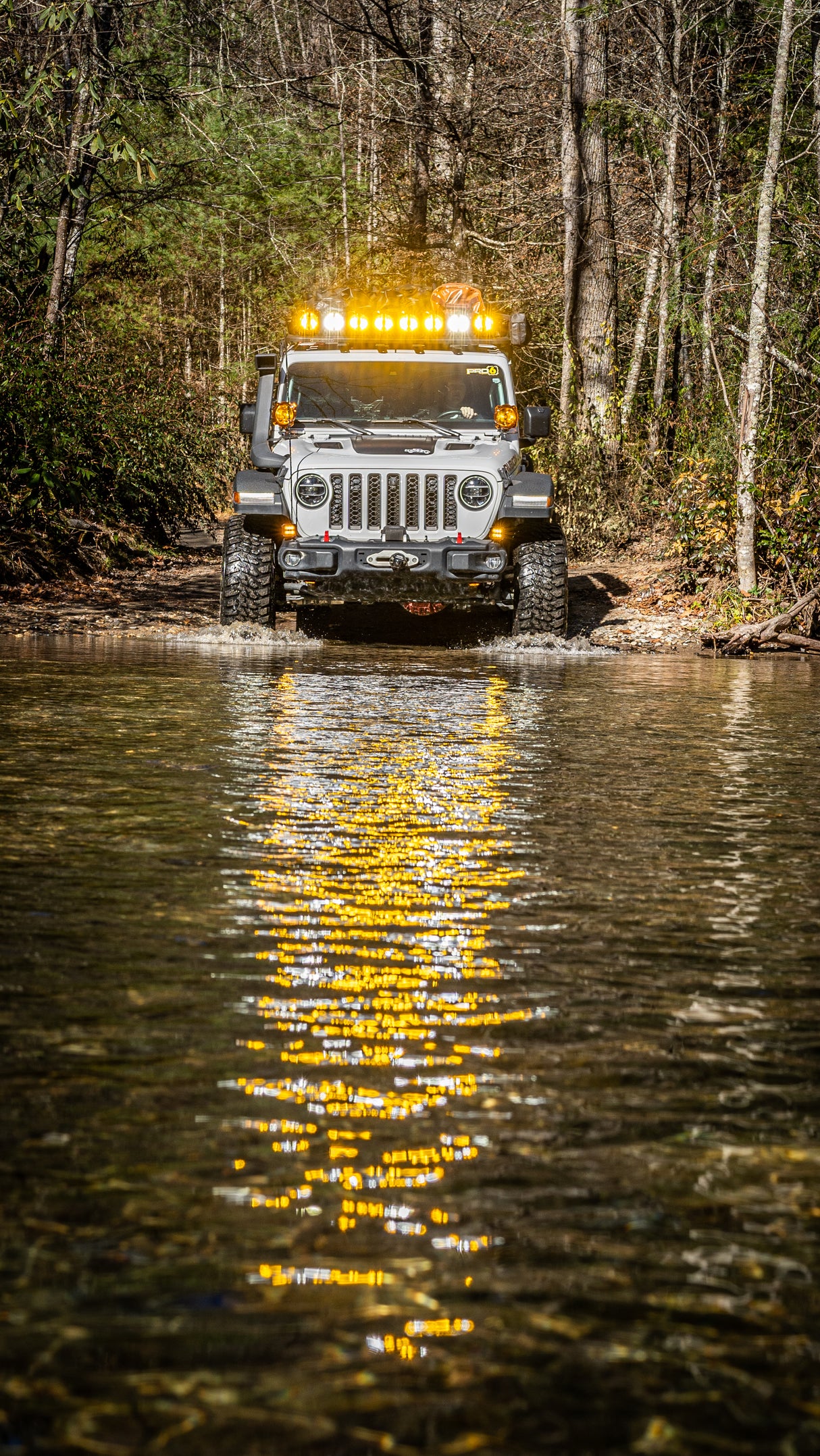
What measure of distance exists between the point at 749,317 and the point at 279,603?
4.13 m

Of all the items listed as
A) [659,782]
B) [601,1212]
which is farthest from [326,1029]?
[659,782]

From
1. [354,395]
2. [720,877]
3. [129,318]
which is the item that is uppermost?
[129,318]

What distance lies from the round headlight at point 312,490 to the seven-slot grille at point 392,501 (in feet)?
0.17

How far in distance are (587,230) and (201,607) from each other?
836 cm

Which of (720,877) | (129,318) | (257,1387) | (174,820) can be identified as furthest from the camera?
(129,318)

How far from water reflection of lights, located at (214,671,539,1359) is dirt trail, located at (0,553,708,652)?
6432 mm

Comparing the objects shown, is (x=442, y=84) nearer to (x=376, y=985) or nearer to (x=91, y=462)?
(x=91, y=462)

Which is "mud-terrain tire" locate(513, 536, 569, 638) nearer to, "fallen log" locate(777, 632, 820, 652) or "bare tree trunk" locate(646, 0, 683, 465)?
"fallen log" locate(777, 632, 820, 652)

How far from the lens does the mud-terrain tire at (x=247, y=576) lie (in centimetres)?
1104

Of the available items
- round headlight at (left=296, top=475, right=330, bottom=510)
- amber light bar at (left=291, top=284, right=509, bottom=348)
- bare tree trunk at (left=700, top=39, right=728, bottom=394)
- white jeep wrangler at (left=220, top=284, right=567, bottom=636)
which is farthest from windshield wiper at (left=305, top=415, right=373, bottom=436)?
bare tree trunk at (left=700, top=39, right=728, bottom=394)

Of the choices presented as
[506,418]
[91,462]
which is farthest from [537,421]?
[91,462]

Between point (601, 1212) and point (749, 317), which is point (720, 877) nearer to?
point (601, 1212)

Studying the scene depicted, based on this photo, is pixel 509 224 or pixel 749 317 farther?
pixel 509 224

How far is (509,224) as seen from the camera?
24.5 meters
